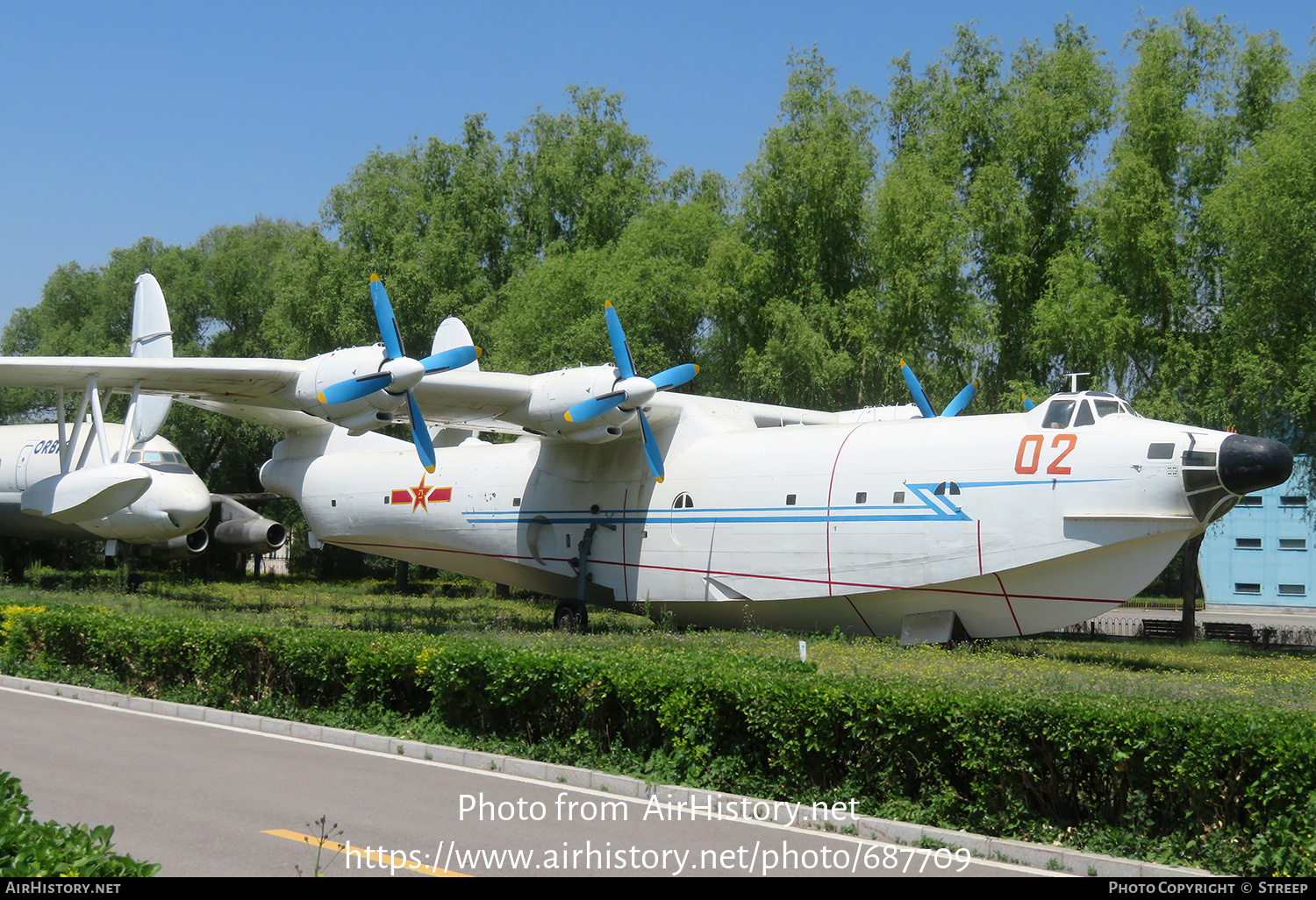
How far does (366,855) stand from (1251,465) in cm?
1275

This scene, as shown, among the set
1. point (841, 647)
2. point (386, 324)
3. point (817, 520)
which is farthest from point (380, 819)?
point (386, 324)

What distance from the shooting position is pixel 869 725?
867 cm

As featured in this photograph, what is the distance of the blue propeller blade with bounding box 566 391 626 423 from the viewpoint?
62.2 feet

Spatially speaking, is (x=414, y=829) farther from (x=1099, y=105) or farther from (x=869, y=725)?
(x=1099, y=105)

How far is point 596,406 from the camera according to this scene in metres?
19.0

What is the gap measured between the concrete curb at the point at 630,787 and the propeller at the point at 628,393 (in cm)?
830

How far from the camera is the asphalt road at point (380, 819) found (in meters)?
7.03

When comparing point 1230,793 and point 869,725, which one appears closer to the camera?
point 1230,793

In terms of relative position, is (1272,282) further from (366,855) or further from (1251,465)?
(366,855)

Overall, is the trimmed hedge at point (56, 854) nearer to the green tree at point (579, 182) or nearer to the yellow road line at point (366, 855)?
the yellow road line at point (366, 855)

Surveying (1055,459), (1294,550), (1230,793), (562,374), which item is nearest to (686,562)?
(562,374)

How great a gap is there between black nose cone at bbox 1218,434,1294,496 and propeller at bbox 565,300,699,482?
8.31 m

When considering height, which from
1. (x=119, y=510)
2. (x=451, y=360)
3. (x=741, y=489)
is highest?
(x=451, y=360)

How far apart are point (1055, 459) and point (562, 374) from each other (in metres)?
8.54
